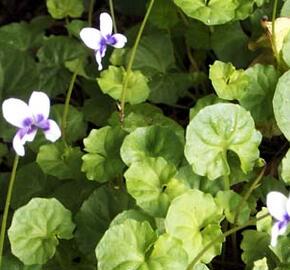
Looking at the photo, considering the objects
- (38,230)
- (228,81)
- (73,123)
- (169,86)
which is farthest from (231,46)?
(38,230)

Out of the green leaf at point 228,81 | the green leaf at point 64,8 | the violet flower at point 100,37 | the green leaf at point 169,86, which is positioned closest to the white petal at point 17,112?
the violet flower at point 100,37

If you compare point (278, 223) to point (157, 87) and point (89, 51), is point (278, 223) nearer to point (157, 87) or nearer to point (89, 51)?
point (157, 87)

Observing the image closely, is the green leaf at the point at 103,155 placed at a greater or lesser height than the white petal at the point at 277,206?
lesser

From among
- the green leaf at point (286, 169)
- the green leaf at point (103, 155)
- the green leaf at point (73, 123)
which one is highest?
the green leaf at point (286, 169)

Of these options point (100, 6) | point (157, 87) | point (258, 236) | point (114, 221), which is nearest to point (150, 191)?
point (114, 221)

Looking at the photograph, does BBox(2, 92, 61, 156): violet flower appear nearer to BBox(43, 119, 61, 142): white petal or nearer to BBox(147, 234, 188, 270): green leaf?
BBox(43, 119, 61, 142): white petal

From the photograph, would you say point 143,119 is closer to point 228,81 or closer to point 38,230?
point 228,81

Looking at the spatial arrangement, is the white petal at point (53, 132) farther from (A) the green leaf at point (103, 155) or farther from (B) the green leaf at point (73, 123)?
(B) the green leaf at point (73, 123)
